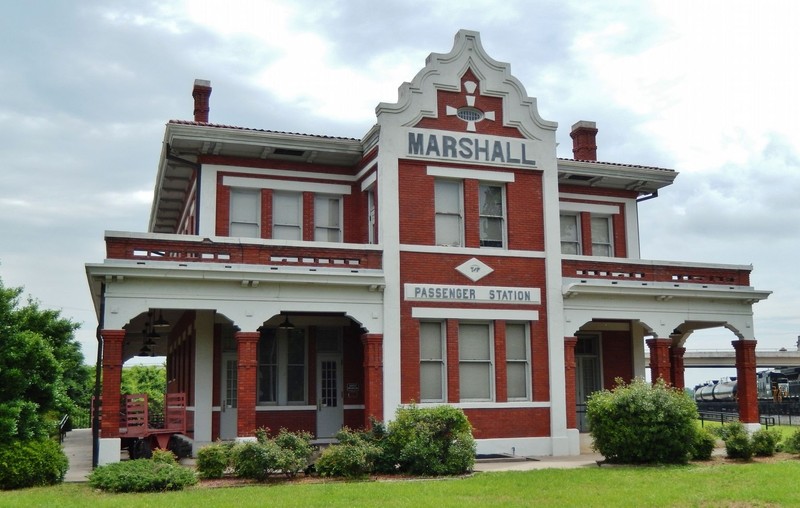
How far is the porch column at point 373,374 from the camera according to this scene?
19.4m

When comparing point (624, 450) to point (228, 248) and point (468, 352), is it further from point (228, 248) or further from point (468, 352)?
point (228, 248)

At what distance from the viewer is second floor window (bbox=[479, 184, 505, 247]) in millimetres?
21406

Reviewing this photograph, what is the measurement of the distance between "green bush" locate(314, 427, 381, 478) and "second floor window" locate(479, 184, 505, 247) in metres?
6.92

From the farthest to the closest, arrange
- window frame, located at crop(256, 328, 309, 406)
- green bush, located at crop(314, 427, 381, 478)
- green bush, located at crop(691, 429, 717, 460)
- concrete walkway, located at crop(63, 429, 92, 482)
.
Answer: window frame, located at crop(256, 328, 309, 406)
green bush, located at crop(691, 429, 717, 460)
concrete walkway, located at crop(63, 429, 92, 482)
green bush, located at crop(314, 427, 381, 478)

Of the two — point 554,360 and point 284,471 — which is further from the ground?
point 554,360

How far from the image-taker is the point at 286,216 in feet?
73.0

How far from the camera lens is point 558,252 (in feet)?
70.6

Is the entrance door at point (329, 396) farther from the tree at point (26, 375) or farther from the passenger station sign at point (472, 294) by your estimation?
the tree at point (26, 375)

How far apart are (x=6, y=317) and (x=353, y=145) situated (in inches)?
371

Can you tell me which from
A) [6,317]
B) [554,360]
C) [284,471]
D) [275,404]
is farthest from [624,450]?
[6,317]

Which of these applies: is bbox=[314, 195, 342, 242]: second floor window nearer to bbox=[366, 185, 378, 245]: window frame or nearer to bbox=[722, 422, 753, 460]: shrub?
bbox=[366, 185, 378, 245]: window frame

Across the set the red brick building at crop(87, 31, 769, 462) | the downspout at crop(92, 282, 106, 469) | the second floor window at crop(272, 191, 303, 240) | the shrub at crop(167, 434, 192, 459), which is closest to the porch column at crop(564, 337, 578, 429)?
the red brick building at crop(87, 31, 769, 462)

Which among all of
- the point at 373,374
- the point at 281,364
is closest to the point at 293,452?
the point at 373,374

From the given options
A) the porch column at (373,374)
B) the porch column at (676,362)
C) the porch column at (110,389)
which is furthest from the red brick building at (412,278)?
the porch column at (676,362)
